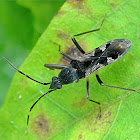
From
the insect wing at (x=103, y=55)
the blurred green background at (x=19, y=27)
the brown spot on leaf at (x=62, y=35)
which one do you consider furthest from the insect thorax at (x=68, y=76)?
the blurred green background at (x=19, y=27)

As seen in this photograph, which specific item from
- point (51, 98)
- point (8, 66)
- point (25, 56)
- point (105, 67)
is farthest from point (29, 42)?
point (105, 67)

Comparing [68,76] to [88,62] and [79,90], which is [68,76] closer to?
[79,90]

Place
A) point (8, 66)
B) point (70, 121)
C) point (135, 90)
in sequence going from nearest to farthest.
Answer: point (135, 90)
point (70, 121)
point (8, 66)

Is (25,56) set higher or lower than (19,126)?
higher

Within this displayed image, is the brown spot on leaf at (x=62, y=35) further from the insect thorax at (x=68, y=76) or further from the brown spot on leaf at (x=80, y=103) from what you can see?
the brown spot on leaf at (x=80, y=103)

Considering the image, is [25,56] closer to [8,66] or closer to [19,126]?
[8,66]

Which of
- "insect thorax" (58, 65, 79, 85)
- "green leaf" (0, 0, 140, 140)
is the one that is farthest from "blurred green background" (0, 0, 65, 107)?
"insect thorax" (58, 65, 79, 85)
